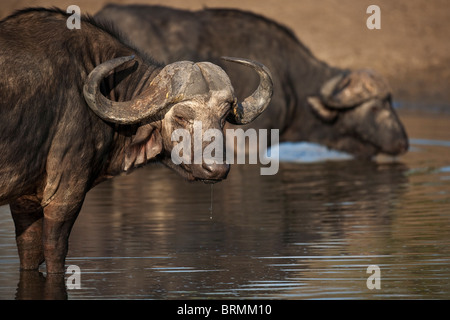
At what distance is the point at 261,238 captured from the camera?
31.9ft

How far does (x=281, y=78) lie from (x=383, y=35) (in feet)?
29.2

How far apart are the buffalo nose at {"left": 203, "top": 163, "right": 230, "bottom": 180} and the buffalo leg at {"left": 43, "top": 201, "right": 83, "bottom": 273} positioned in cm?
94

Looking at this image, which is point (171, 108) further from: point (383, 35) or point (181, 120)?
point (383, 35)

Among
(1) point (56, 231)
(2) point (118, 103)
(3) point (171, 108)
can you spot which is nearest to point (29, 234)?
(1) point (56, 231)

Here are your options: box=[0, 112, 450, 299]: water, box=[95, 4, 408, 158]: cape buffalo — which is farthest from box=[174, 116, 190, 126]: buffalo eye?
box=[95, 4, 408, 158]: cape buffalo

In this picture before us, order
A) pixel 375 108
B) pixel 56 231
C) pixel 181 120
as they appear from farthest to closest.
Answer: pixel 375 108 < pixel 181 120 < pixel 56 231

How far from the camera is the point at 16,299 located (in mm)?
7527

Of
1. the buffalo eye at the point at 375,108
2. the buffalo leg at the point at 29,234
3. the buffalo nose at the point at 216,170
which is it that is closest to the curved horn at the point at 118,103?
the buffalo nose at the point at 216,170

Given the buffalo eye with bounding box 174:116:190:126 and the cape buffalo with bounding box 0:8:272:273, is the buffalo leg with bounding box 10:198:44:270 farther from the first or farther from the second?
the buffalo eye with bounding box 174:116:190:126

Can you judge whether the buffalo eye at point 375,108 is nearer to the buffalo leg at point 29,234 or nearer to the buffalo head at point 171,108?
the buffalo head at point 171,108

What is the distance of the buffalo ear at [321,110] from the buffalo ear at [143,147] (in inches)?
320

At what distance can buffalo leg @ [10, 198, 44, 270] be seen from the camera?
8352 mm

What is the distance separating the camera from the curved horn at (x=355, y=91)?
16141 millimetres

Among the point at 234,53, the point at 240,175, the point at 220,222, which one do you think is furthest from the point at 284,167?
the point at 220,222
